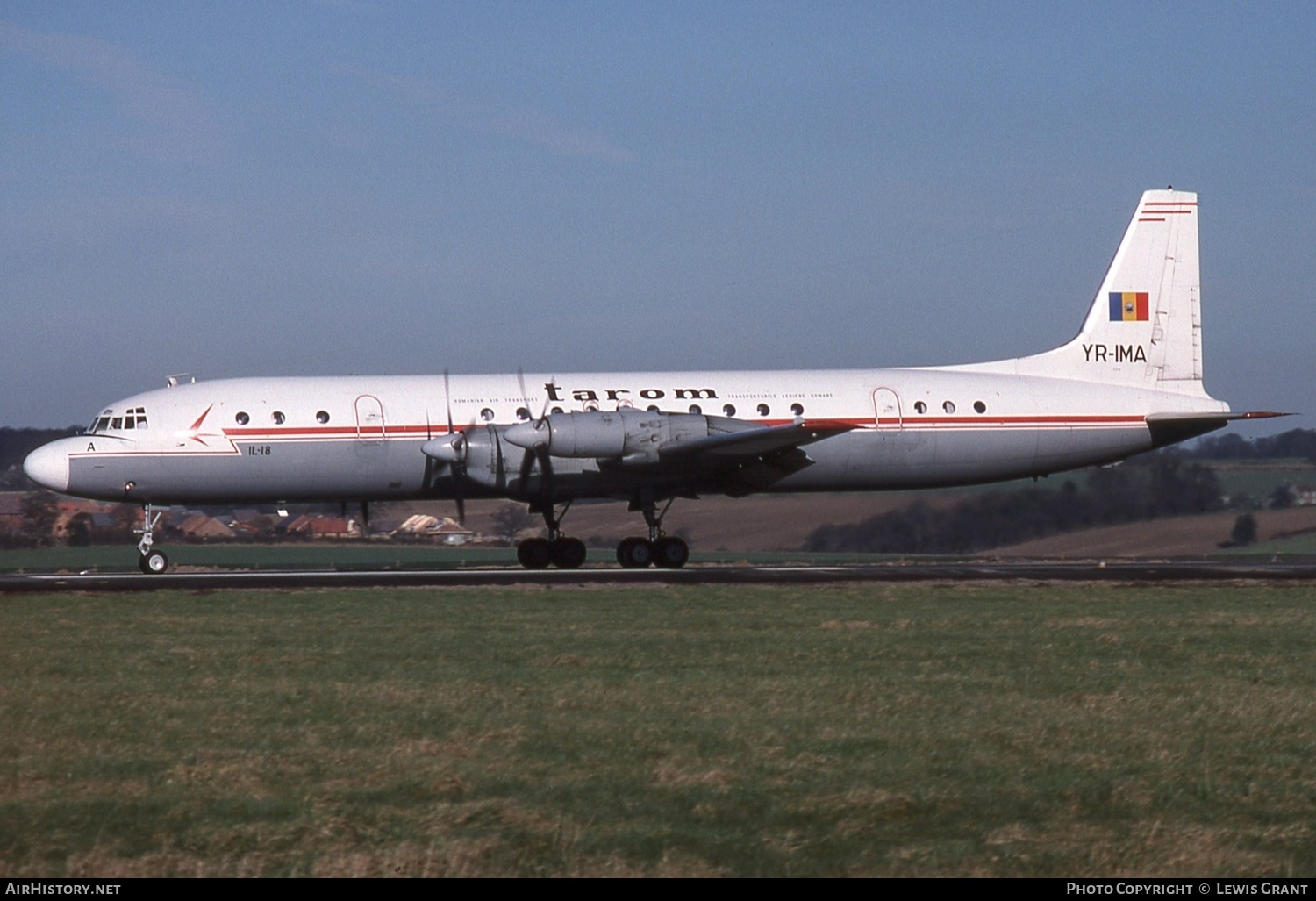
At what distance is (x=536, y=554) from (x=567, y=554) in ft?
2.07

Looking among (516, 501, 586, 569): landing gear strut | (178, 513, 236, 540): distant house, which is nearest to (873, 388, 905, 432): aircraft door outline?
(516, 501, 586, 569): landing gear strut

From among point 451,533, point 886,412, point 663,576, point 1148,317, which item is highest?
point 1148,317

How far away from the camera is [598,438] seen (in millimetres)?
26703

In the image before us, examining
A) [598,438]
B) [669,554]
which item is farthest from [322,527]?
[598,438]

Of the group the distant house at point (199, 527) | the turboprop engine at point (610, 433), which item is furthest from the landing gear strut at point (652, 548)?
the distant house at point (199, 527)

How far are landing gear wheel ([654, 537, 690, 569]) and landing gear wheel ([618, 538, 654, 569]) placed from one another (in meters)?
0.14

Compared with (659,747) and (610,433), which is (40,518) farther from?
(659,747)

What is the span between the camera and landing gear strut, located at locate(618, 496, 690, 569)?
28234 mm

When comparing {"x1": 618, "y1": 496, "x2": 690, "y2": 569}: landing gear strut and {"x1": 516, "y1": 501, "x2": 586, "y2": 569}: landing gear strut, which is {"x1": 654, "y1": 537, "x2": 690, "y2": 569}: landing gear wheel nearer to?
{"x1": 618, "y1": 496, "x2": 690, "y2": 569}: landing gear strut

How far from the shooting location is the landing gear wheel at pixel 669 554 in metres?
28.4

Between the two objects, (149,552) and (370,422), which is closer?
Answer: (370,422)

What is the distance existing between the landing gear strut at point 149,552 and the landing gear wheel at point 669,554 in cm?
956

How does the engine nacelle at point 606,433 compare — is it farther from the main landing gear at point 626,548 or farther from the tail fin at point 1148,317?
the tail fin at point 1148,317

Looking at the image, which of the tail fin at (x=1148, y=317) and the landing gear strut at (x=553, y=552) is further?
the tail fin at (x=1148, y=317)
